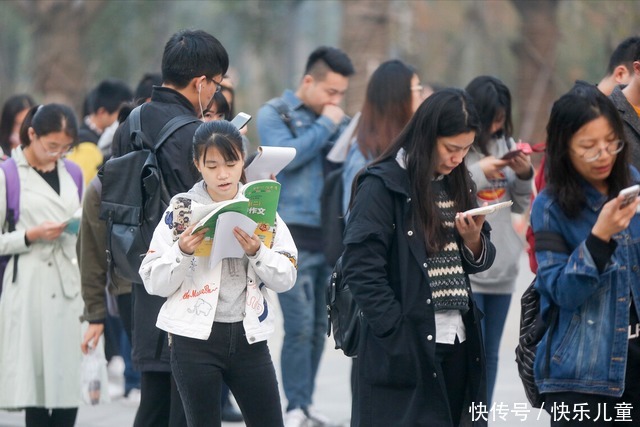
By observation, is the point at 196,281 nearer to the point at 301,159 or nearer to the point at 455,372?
the point at 455,372

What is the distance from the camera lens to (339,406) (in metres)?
7.34

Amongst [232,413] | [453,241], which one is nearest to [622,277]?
[453,241]

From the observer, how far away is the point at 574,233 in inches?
150

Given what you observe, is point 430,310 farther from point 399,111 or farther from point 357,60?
point 357,60

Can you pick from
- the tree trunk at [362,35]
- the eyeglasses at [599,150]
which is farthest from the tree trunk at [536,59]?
the eyeglasses at [599,150]

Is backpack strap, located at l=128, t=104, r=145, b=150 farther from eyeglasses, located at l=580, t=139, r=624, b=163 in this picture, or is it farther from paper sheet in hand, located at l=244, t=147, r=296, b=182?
eyeglasses, located at l=580, t=139, r=624, b=163

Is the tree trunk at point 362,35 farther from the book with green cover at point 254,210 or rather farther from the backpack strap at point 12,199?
the book with green cover at point 254,210

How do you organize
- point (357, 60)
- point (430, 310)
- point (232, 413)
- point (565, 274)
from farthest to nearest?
point (357, 60) < point (232, 413) < point (430, 310) < point (565, 274)

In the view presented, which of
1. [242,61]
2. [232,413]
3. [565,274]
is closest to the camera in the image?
[565,274]

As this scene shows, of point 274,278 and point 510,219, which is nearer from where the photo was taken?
point 274,278

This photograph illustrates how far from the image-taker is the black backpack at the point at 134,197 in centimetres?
455

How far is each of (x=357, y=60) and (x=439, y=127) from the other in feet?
27.7

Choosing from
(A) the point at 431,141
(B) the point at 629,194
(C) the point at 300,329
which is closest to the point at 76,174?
(C) the point at 300,329

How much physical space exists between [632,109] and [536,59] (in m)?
13.3
